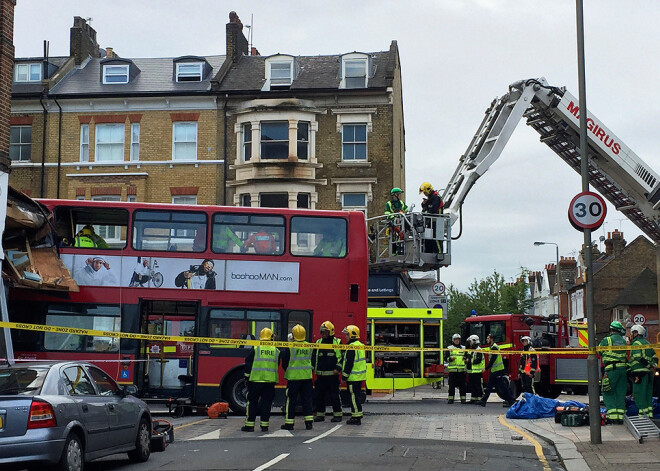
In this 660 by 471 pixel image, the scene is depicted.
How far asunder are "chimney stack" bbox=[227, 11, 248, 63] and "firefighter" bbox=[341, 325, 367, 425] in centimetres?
2422

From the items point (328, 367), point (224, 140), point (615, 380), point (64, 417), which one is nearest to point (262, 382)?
point (328, 367)

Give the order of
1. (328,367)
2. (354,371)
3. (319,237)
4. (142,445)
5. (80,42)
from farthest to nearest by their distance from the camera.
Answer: (80,42)
(319,237)
(354,371)
(328,367)
(142,445)

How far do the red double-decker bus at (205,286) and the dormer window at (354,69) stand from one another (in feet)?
58.4

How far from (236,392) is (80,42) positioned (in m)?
25.9

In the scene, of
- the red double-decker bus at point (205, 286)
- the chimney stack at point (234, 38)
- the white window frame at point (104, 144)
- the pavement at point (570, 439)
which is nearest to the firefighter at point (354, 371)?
the pavement at point (570, 439)

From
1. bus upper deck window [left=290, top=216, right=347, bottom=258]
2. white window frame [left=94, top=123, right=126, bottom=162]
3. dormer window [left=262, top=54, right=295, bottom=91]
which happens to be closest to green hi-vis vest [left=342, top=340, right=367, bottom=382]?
bus upper deck window [left=290, top=216, right=347, bottom=258]

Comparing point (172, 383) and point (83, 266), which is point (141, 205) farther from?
point (172, 383)

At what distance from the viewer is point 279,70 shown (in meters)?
37.0

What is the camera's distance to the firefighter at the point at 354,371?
1638 centimetres

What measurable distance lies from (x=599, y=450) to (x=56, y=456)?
6.99 m

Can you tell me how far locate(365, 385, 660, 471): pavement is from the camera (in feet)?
37.1

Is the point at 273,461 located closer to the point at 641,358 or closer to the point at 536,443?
the point at 536,443

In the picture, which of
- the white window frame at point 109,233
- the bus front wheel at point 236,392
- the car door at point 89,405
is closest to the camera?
the car door at point 89,405

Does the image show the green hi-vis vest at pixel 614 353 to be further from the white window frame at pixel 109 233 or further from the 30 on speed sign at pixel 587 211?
the white window frame at pixel 109 233
